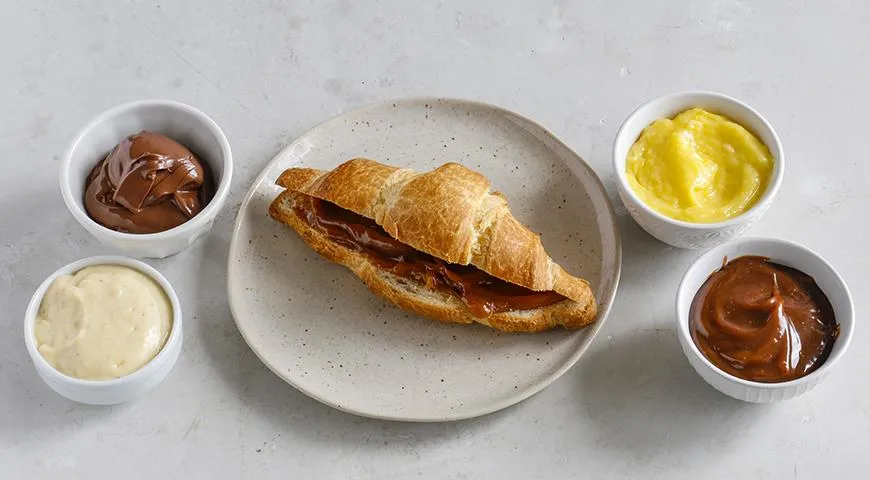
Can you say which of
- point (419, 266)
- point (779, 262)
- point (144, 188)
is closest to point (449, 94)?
point (419, 266)

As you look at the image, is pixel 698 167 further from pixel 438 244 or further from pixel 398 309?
pixel 398 309

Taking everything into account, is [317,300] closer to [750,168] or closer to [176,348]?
[176,348]

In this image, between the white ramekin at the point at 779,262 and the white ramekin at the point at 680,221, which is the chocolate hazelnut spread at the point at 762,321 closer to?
the white ramekin at the point at 779,262

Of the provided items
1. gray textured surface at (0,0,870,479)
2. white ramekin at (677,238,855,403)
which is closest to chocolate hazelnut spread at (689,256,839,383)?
white ramekin at (677,238,855,403)

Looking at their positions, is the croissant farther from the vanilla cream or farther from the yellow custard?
the vanilla cream

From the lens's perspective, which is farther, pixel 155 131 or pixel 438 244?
pixel 155 131

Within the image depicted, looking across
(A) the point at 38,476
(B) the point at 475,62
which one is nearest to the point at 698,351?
(B) the point at 475,62

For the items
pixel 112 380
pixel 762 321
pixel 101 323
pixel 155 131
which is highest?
pixel 155 131
